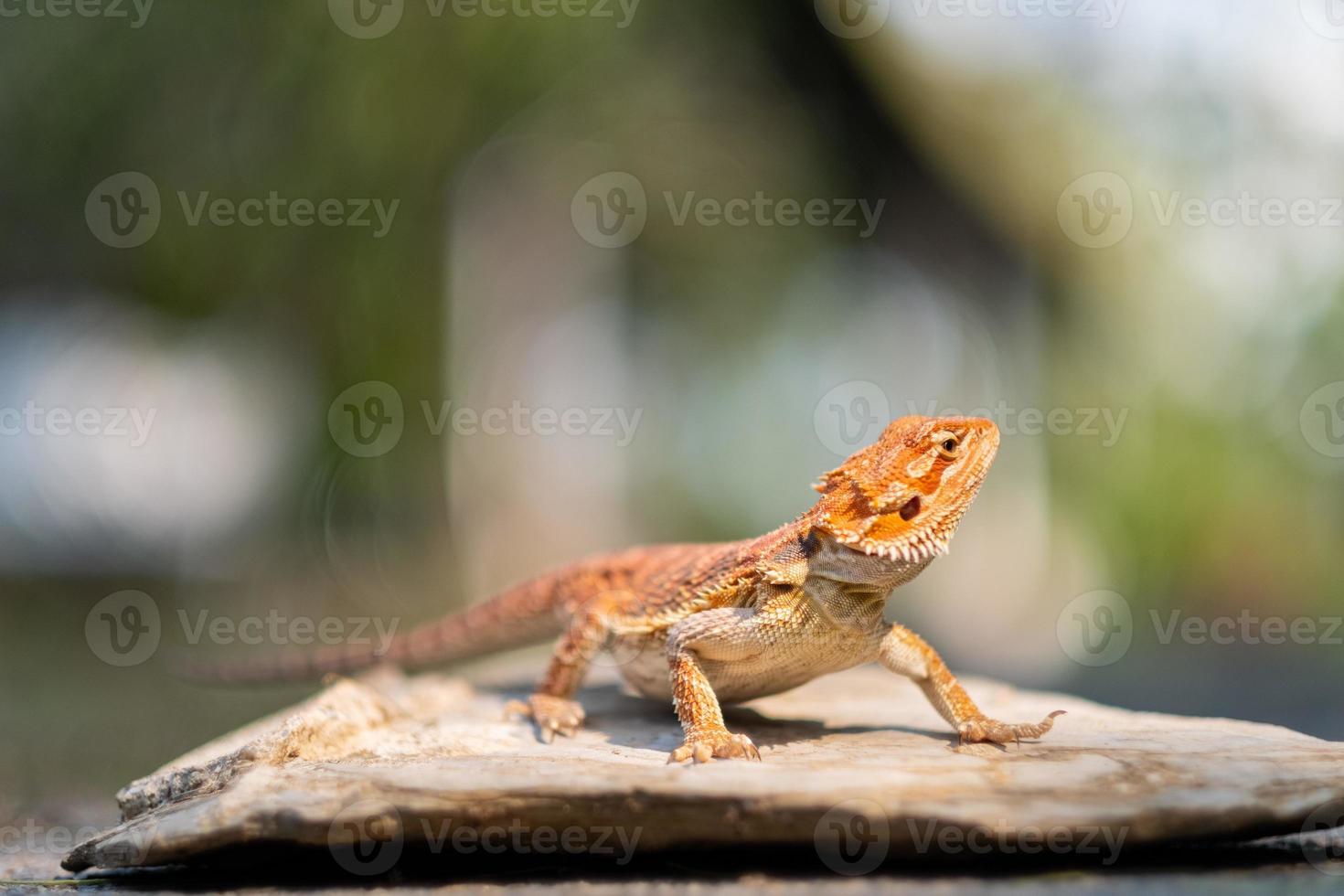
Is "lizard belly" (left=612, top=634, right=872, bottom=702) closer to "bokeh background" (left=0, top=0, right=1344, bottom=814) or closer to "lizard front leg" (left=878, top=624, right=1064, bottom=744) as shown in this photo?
"lizard front leg" (left=878, top=624, right=1064, bottom=744)

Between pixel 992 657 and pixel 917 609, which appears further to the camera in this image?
pixel 917 609

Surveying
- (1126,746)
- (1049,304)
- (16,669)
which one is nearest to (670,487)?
(1049,304)

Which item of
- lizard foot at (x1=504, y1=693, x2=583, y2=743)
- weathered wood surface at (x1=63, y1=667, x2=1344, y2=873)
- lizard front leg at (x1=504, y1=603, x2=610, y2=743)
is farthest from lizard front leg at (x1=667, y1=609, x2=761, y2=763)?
lizard front leg at (x1=504, y1=603, x2=610, y2=743)

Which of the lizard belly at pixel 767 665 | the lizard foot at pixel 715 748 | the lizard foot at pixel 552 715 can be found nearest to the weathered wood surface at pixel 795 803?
the lizard foot at pixel 715 748

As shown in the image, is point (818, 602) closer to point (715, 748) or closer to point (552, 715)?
point (715, 748)

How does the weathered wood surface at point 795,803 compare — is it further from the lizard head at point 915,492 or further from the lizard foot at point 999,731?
the lizard head at point 915,492

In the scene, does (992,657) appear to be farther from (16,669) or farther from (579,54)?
(16,669)

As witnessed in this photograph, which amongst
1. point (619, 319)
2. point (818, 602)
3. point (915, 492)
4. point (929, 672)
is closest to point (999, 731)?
point (929, 672)
